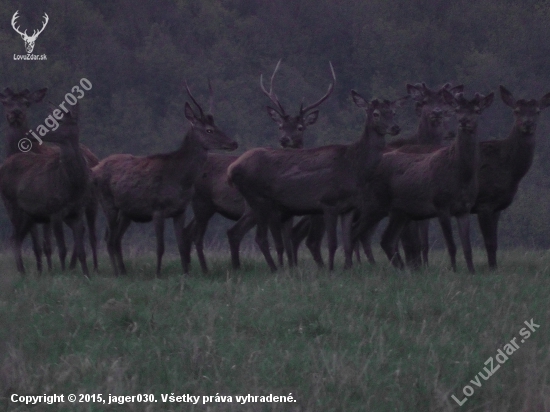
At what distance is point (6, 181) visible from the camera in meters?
11.3

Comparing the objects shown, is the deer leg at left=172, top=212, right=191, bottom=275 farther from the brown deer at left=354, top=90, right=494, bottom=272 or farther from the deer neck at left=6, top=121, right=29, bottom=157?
the deer neck at left=6, top=121, right=29, bottom=157

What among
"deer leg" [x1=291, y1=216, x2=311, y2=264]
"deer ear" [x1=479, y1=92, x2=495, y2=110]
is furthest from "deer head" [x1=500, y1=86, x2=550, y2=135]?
"deer leg" [x1=291, y1=216, x2=311, y2=264]

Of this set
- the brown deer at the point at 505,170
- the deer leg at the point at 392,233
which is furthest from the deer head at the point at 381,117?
the brown deer at the point at 505,170

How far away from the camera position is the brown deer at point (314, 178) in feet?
36.5

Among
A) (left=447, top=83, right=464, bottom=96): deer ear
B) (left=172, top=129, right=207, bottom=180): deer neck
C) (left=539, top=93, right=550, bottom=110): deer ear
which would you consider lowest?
(left=172, top=129, right=207, bottom=180): deer neck

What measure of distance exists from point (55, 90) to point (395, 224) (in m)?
25.5

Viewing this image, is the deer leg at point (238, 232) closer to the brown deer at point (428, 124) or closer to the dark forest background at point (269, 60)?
the brown deer at point (428, 124)

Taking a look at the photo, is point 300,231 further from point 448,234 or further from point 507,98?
point 507,98

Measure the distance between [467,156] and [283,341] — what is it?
4150 millimetres

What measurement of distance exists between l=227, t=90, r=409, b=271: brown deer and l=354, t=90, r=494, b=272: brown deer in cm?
24

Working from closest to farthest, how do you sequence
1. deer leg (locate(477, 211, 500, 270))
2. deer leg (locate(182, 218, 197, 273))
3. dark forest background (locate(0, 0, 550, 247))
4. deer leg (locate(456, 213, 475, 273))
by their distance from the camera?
deer leg (locate(456, 213, 475, 273)) < deer leg (locate(477, 211, 500, 270)) < deer leg (locate(182, 218, 197, 273)) < dark forest background (locate(0, 0, 550, 247))

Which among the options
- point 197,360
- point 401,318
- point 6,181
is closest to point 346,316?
point 401,318

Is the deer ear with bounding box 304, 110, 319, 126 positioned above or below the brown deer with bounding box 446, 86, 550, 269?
above

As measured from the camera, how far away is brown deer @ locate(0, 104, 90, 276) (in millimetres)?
10719
